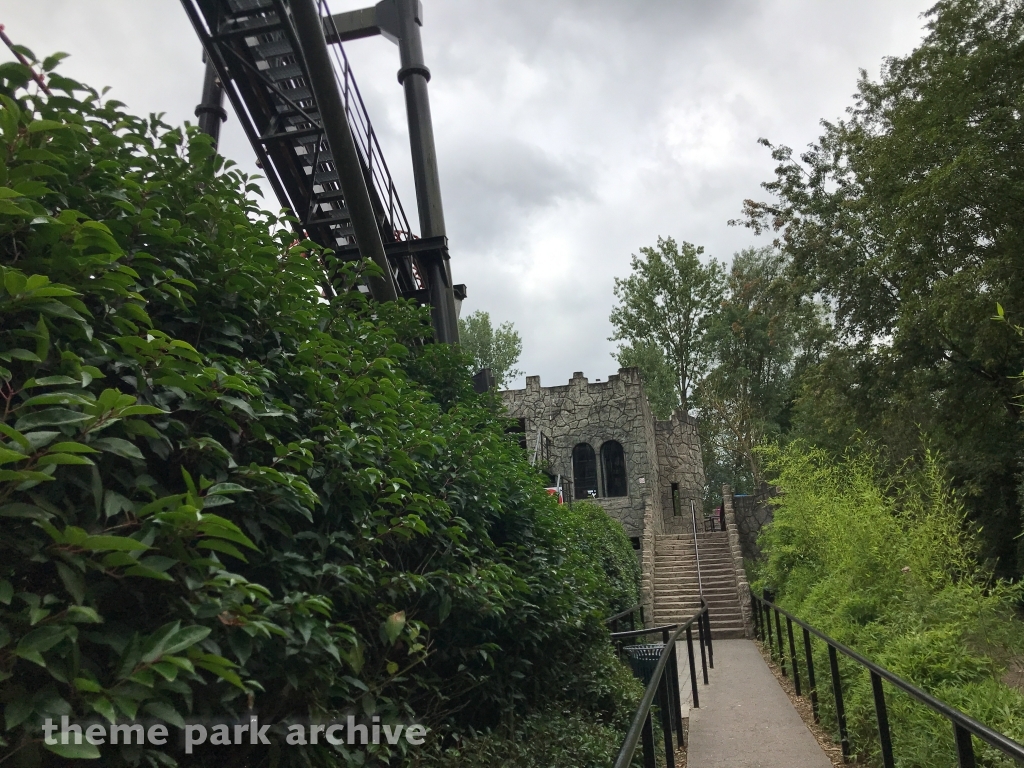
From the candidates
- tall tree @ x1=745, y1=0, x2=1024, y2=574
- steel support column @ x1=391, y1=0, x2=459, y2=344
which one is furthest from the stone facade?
steel support column @ x1=391, y1=0, x2=459, y2=344

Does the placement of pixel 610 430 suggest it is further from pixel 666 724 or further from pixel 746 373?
pixel 666 724

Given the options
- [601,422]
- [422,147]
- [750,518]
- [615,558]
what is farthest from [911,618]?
[601,422]

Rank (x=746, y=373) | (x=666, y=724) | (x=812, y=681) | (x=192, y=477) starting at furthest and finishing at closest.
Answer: (x=746, y=373) → (x=812, y=681) → (x=666, y=724) → (x=192, y=477)

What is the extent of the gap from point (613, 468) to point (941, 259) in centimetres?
1300

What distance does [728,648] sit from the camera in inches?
457

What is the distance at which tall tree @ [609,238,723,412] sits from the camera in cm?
3170

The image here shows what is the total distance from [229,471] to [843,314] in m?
14.3

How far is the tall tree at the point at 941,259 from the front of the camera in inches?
383

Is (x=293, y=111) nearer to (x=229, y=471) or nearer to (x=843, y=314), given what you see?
(x=229, y=471)

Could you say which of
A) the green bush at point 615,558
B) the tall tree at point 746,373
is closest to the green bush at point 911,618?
the green bush at point 615,558

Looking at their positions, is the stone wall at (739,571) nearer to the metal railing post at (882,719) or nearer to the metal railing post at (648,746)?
the metal railing post at (882,719)

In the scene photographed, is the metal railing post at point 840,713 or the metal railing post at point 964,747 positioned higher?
the metal railing post at point 964,747

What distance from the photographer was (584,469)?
2297 cm

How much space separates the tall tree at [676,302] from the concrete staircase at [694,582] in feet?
44.6
